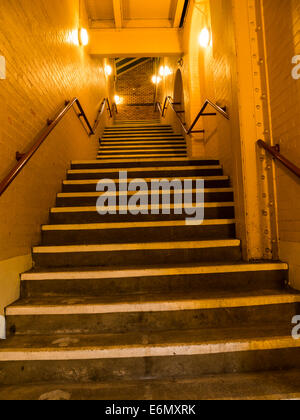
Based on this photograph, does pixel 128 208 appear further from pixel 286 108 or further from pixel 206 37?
pixel 206 37

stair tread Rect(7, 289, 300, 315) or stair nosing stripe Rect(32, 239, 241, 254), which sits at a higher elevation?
stair nosing stripe Rect(32, 239, 241, 254)

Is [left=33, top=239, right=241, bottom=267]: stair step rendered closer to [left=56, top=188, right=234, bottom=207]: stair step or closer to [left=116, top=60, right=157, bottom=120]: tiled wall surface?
[left=56, top=188, right=234, bottom=207]: stair step

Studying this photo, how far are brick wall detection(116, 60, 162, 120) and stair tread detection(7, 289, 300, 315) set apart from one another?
12.3m

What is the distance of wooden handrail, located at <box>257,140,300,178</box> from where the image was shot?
1988 mm

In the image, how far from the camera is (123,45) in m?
6.11

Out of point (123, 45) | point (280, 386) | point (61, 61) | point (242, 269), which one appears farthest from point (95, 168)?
point (123, 45)

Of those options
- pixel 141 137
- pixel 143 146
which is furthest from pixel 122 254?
pixel 141 137

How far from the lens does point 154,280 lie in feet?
7.11

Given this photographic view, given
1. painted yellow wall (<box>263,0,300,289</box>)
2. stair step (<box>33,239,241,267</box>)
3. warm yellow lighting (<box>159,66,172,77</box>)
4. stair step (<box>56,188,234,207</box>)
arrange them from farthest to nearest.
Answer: warm yellow lighting (<box>159,66,172,77</box>) → stair step (<box>56,188,234,207</box>) → stair step (<box>33,239,241,267</box>) → painted yellow wall (<box>263,0,300,289</box>)

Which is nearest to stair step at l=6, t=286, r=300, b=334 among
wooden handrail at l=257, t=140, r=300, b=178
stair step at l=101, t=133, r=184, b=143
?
wooden handrail at l=257, t=140, r=300, b=178

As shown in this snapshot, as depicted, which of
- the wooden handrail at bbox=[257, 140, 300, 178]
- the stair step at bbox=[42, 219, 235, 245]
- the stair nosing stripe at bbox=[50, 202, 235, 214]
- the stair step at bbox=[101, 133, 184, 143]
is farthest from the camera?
the stair step at bbox=[101, 133, 184, 143]

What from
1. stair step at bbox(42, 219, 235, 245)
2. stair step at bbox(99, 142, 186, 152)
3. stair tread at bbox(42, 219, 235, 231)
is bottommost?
stair step at bbox(42, 219, 235, 245)

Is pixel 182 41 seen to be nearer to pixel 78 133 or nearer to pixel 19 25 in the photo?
pixel 78 133

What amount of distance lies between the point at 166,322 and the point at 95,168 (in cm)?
272
